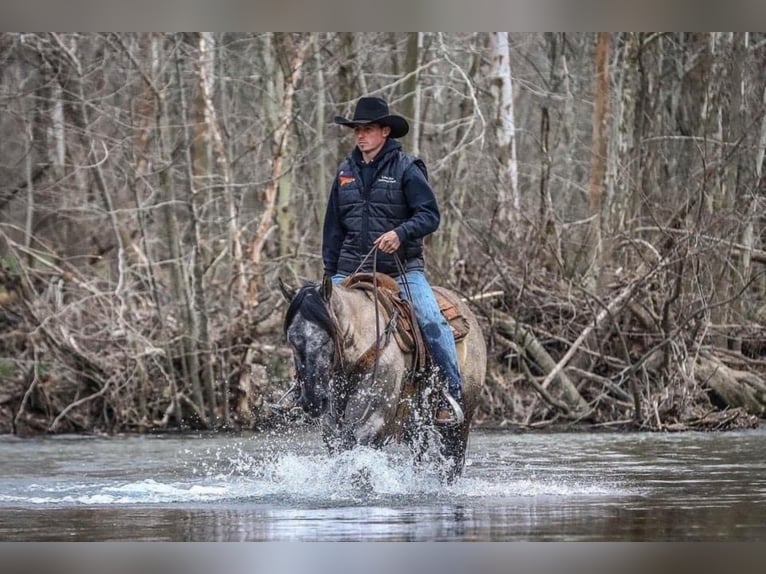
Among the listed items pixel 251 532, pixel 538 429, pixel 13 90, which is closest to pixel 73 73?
pixel 13 90

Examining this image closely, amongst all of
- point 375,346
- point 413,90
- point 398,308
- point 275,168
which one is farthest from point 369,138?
point 413,90

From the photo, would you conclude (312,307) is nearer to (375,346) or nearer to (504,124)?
(375,346)

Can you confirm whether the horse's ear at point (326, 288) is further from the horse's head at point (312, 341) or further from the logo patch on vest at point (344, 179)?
the logo patch on vest at point (344, 179)

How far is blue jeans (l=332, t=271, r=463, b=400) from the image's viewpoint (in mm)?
11289

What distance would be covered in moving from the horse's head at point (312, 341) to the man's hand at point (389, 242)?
0.96 m

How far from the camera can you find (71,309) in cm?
1778

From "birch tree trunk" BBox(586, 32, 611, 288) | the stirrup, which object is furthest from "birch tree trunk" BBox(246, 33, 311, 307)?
the stirrup

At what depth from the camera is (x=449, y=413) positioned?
37.2 ft

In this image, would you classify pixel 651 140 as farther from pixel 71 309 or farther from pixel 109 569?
pixel 109 569

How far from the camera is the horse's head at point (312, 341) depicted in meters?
9.98

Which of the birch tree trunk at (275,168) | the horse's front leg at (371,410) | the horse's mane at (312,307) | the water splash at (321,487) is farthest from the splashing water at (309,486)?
the birch tree trunk at (275,168)

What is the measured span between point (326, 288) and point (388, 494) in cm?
173

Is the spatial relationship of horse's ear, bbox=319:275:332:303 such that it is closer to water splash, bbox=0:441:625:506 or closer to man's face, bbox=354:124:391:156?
water splash, bbox=0:441:625:506
